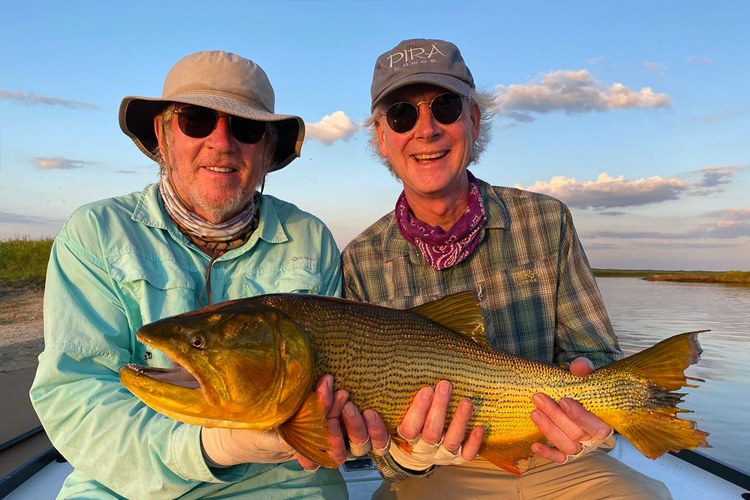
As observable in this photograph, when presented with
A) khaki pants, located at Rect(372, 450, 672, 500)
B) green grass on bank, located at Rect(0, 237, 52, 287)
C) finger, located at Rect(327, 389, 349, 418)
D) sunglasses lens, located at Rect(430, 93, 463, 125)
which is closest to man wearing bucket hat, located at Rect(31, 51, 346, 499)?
finger, located at Rect(327, 389, 349, 418)

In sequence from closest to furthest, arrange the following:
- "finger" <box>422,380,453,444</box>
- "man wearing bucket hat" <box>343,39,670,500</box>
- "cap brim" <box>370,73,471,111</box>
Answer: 1. "finger" <box>422,380,453,444</box>
2. "man wearing bucket hat" <box>343,39,670,500</box>
3. "cap brim" <box>370,73,471,111</box>

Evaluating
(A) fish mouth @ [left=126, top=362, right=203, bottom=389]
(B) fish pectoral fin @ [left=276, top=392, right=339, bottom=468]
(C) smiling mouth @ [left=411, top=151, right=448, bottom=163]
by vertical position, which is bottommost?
(B) fish pectoral fin @ [left=276, top=392, right=339, bottom=468]

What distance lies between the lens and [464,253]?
3.97m

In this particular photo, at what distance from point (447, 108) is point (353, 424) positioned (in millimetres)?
2557

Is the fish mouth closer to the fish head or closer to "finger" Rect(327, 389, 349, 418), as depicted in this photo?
the fish head

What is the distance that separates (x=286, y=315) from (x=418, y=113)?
2.22m

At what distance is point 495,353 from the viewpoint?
2.92 metres

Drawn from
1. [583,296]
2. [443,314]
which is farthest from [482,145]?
[443,314]

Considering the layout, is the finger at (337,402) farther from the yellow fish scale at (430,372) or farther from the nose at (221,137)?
the nose at (221,137)

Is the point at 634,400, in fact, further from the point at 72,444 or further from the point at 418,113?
the point at 72,444

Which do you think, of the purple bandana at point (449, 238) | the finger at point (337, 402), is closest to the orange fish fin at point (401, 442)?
the finger at point (337, 402)

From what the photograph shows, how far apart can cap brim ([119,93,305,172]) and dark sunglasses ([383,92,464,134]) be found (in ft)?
2.60

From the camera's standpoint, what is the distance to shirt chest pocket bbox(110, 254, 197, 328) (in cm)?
314

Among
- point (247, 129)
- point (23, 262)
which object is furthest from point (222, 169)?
point (23, 262)
